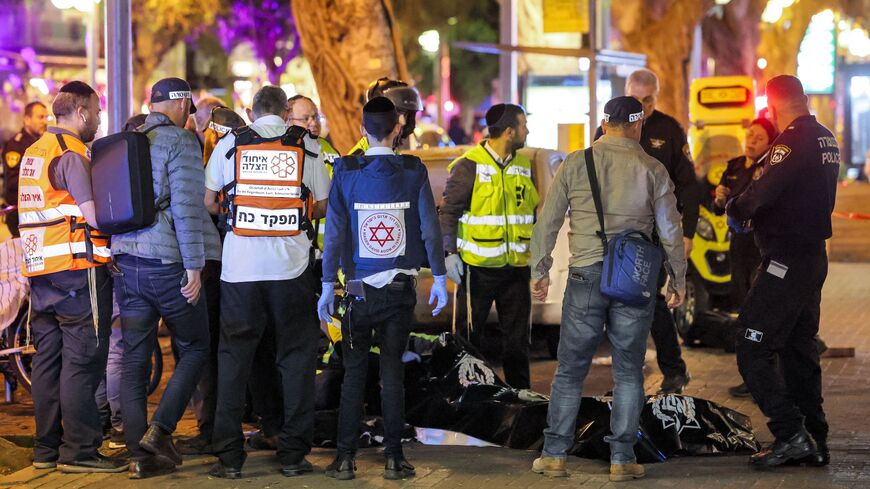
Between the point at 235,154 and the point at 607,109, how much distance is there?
6.43ft

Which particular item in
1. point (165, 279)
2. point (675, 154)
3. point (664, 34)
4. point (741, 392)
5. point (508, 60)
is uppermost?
point (664, 34)

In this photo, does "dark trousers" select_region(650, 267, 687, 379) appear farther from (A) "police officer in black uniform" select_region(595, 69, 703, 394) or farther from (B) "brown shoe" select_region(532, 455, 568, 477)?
(B) "brown shoe" select_region(532, 455, 568, 477)

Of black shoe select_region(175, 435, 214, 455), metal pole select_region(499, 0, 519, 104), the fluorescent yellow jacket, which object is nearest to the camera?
black shoe select_region(175, 435, 214, 455)

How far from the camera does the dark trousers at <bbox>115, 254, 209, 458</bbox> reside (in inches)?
274

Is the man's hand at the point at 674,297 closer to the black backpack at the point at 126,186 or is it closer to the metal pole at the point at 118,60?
the black backpack at the point at 126,186

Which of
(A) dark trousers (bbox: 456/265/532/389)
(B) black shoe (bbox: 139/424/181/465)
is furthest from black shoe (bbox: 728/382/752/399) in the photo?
(B) black shoe (bbox: 139/424/181/465)

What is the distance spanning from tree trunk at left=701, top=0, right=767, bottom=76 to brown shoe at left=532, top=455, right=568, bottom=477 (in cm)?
2786

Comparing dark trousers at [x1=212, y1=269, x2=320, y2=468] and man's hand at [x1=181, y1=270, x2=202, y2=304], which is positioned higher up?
man's hand at [x1=181, y1=270, x2=202, y2=304]

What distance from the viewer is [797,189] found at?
23.4 feet

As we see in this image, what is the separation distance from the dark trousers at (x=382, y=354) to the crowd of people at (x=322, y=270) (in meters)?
0.01

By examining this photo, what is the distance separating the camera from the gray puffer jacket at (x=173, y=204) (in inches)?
270

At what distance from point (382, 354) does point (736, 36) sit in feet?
95.5

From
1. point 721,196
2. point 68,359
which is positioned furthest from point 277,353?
point 721,196

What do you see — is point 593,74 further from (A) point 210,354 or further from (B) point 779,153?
(A) point 210,354
